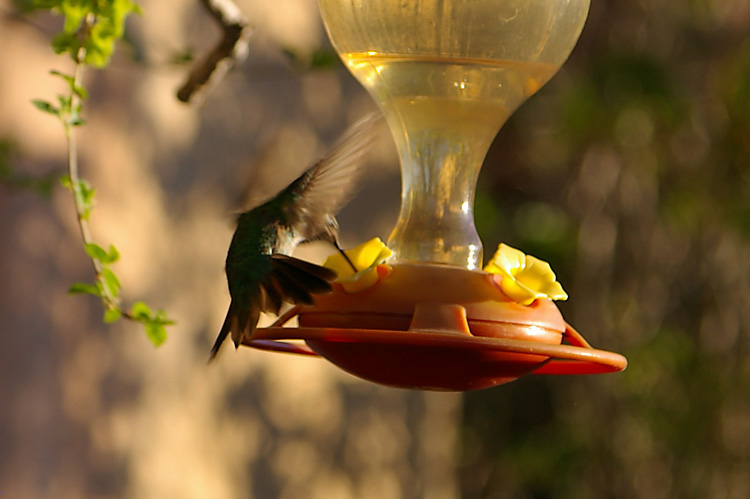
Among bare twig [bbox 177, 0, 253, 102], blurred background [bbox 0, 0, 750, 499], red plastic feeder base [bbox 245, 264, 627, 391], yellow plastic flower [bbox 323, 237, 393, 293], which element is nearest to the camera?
red plastic feeder base [bbox 245, 264, 627, 391]

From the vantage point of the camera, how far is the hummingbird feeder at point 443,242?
4.17 feet

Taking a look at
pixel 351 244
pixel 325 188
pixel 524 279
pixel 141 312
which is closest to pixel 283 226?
pixel 325 188

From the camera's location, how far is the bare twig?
168cm

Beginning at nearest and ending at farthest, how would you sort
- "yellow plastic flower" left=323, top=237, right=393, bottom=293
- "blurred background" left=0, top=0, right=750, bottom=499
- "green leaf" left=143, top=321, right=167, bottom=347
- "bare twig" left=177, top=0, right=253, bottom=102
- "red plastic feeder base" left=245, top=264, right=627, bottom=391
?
"red plastic feeder base" left=245, top=264, right=627, bottom=391 < "yellow plastic flower" left=323, top=237, right=393, bottom=293 < "green leaf" left=143, top=321, right=167, bottom=347 < "bare twig" left=177, top=0, right=253, bottom=102 < "blurred background" left=0, top=0, right=750, bottom=499

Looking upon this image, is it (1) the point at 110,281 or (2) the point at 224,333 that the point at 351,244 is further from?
(1) the point at 110,281

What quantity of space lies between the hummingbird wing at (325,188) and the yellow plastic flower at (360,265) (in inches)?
11.1

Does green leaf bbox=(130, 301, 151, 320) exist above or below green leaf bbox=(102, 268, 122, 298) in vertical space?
below

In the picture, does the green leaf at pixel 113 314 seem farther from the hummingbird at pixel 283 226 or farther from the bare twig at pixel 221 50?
the bare twig at pixel 221 50

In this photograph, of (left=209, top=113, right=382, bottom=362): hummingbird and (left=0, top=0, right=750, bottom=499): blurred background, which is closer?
(left=209, top=113, right=382, bottom=362): hummingbird

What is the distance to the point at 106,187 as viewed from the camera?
9.16 feet

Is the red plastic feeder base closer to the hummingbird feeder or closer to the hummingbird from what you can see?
the hummingbird feeder

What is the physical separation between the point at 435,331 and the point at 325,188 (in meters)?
0.61

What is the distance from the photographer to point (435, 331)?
1239mm

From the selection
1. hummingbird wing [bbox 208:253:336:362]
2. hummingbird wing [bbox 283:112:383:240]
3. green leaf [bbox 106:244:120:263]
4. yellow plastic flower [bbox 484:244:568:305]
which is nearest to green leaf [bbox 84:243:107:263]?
green leaf [bbox 106:244:120:263]
